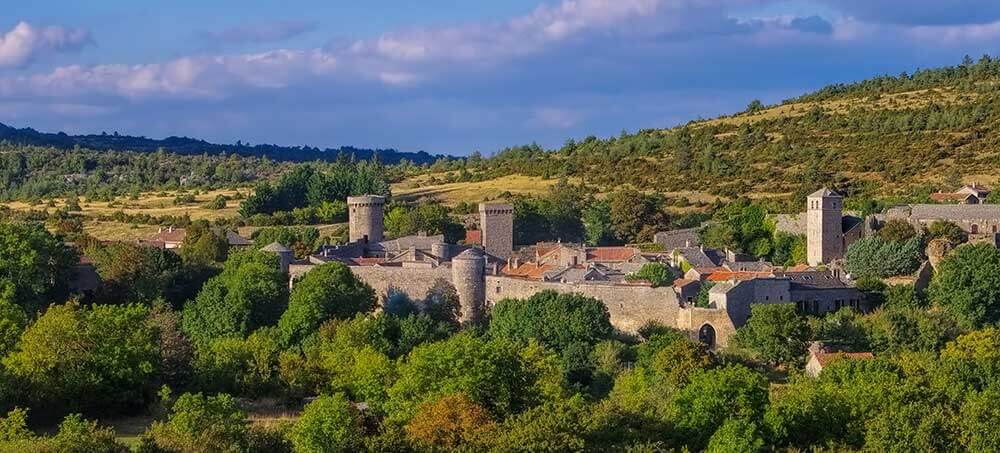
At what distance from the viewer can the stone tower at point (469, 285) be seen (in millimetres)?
45594

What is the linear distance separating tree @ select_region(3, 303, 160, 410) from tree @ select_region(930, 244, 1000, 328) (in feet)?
71.0

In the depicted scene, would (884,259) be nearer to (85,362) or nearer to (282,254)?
(282,254)

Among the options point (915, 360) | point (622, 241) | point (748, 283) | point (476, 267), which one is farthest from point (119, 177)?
point (915, 360)

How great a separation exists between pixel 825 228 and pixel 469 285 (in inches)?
467

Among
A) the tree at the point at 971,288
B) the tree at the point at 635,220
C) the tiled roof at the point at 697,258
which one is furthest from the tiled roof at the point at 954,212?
the tree at the point at 635,220

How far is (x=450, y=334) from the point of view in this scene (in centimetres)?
4341

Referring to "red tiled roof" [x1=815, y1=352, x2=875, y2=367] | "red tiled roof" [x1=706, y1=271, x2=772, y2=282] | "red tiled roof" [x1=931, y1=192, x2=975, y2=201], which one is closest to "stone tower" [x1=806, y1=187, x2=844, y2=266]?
"red tiled roof" [x1=706, y1=271, x2=772, y2=282]

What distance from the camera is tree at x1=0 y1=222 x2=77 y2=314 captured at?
46.7 m

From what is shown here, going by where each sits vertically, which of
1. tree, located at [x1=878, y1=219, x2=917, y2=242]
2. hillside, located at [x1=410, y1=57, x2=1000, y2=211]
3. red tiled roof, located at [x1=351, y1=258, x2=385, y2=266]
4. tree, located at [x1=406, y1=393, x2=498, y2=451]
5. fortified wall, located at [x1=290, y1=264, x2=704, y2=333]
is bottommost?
tree, located at [x1=406, y1=393, x2=498, y2=451]

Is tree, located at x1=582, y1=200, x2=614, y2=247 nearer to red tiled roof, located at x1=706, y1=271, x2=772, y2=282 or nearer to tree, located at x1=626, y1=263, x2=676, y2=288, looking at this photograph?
tree, located at x1=626, y1=263, x2=676, y2=288

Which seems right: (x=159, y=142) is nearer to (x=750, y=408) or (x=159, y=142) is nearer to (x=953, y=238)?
(x=953, y=238)

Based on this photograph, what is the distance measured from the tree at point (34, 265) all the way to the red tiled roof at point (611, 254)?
17.1 meters

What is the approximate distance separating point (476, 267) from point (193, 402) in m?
15.3

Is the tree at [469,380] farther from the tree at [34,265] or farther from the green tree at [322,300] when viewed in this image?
the tree at [34,265]
